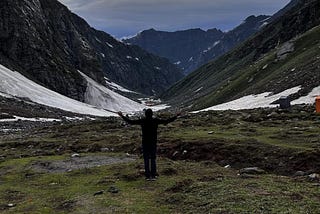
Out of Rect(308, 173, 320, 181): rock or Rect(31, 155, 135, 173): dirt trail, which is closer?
Rect(308, 173, 320, 181): rock

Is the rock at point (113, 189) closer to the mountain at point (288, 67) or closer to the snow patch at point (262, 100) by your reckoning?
the mountain at point (288, 67)

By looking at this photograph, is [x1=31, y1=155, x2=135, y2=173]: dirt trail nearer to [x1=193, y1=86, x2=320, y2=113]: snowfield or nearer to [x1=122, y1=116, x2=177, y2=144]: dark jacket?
[x1=122, y1=116, x2=177, y2=144]: dark jacket

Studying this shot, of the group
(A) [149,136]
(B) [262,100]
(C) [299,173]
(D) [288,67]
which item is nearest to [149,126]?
(A) [149,136]

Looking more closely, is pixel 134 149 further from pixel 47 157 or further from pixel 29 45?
pixel 29 45

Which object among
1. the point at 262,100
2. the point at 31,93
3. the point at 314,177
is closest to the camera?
the point at 314,177

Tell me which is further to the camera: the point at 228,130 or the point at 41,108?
the point at 41,108

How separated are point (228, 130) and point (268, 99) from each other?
Result: 39.0m

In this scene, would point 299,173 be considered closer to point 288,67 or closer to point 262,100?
point 262,100

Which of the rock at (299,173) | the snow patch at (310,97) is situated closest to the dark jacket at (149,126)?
the rock at (299,173)

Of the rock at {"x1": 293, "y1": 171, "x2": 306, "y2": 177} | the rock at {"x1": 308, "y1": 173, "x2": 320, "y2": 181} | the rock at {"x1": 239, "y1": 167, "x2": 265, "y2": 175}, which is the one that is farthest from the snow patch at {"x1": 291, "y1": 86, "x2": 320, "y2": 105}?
the rock at {"x1": 308, "y1": 173, "x2": 320, "y2": 181}

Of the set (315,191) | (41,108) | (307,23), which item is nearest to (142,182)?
(315,191)

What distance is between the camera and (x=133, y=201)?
1936cm

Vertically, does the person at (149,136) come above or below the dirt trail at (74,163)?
above

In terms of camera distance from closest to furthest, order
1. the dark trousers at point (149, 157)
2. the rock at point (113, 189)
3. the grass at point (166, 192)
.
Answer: the grass at point (166, 192), the rock at point (113, 189), the dark trousers at point (149, 157)
